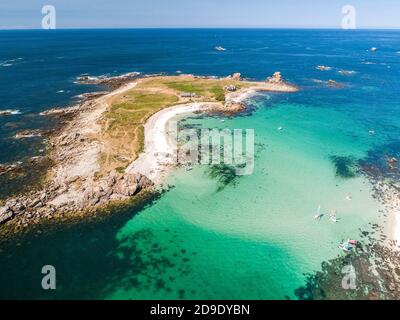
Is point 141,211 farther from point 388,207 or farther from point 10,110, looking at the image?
point 10,110

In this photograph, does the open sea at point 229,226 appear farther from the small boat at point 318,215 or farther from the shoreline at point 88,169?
the shoreline at point 88,169

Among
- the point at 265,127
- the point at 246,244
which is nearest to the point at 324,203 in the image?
the point at 246,244

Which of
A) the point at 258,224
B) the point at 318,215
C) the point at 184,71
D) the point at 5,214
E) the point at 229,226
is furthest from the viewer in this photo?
the point at 184,71

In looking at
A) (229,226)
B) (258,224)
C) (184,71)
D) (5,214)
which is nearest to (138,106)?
(5,214)

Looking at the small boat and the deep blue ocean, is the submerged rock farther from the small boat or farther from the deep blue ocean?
the small boat

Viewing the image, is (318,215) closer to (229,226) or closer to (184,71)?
(229,226)

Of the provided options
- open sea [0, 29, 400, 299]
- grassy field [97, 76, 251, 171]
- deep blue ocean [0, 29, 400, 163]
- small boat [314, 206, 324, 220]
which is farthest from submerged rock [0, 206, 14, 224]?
small boat [314, 206, 324, 220]
